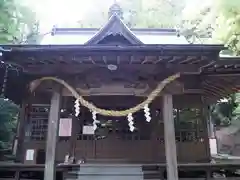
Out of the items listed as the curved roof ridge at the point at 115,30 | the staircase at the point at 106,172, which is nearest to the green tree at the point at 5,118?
the staircase at the point at 106,172

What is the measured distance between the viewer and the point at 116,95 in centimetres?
816

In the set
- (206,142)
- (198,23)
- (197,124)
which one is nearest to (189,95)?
(197,124)

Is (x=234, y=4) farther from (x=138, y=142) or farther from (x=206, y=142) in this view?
(x=138, y=142)

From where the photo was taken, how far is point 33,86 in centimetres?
653

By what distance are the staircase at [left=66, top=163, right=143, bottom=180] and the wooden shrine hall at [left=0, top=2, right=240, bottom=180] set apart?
213 mm

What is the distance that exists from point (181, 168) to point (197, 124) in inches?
87.0

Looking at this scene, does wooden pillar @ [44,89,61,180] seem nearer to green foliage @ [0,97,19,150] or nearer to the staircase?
the staircase

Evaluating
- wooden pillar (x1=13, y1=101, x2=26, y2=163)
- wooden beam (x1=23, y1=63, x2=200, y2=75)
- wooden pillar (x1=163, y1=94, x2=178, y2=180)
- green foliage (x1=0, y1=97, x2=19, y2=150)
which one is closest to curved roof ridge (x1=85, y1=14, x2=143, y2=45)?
wooden beam (x1=23, y1=63, x2=200, y2=75)

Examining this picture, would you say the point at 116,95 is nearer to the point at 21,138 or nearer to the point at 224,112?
the point at 21,138

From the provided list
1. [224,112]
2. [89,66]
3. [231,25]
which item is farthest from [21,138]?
[224,112]

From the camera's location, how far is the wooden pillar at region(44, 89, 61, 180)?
5.82m

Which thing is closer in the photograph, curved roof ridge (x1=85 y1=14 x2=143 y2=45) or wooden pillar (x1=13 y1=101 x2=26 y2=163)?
curved roof ridge (x1=85 y1=14 x2=143 y2=45)

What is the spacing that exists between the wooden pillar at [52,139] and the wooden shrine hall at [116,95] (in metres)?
0.02

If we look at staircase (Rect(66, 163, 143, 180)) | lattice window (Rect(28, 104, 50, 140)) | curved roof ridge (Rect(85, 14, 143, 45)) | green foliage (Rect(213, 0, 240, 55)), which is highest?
green foliage (Rect(213, 0, 240, 55))
